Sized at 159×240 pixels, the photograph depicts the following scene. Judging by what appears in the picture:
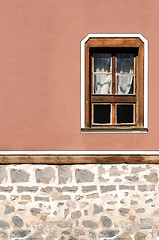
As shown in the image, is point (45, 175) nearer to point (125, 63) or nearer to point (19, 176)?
point (19, 176)

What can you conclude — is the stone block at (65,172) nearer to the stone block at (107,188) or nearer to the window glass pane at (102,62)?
the stone block at (107,188)

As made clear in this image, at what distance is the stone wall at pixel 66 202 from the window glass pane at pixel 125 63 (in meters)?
1.86

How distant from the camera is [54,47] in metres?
4.23

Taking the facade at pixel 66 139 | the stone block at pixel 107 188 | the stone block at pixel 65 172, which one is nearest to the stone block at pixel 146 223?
the facade at pixel 66 139

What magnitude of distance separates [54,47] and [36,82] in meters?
0.74

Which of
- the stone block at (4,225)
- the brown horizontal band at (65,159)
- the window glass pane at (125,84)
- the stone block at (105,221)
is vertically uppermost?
the window glass pane at (125,84)

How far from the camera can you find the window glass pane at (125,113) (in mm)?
4449

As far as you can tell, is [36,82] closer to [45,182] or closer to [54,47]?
[54,47]

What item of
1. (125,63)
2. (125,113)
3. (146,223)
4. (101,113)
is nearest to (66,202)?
(146,223)

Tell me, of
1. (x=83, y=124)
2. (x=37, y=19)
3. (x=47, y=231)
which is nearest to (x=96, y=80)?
Result: (x=83, y=124)

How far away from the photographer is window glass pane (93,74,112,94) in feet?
14.6

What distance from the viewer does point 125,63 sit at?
4457mm

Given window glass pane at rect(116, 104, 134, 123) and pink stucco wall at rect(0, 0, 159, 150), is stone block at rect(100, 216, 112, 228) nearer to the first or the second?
pink stucco wall at rect(0, 0, 159, 150)

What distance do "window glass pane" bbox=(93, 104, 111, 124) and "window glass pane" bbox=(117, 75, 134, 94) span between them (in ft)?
1.35
